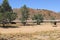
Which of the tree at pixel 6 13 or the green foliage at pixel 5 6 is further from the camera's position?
the green foliage at pixel 5 6

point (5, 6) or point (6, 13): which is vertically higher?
point (5, 6)

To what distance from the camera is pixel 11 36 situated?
13.4m

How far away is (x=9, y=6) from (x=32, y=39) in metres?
29.1

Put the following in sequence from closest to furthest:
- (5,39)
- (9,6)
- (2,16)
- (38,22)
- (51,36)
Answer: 1. (5,39)
2. (51,36)
3. (2,16)
4. (9,6)
5. (38,22)

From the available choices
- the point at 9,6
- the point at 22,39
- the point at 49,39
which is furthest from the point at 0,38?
the point at 9,6

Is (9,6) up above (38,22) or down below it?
above

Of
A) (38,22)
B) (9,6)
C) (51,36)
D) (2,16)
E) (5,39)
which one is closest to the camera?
(5,39)

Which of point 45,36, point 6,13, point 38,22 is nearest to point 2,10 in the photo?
point 6,13

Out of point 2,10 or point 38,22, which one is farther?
point 38,22

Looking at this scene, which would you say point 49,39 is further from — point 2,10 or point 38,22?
point 38,22

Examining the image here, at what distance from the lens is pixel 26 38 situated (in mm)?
13328

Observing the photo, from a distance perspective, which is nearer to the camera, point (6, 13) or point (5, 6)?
point (6, 13)

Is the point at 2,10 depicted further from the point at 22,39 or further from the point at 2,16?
the point at 22,39

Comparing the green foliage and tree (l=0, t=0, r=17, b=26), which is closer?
tree (l=0, t=0, r=17, b=26)
